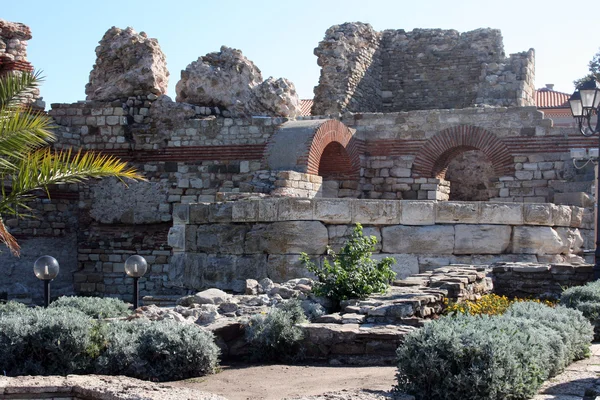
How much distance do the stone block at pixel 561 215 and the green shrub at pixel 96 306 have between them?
5.83 metres

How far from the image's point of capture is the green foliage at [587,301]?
7.22 metres

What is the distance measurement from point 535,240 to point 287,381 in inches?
239

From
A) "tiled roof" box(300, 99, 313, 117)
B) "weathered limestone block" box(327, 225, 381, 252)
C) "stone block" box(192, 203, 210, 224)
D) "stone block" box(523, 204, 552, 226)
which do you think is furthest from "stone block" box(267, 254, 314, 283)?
"tiled roof" box(300, 99, 313, 117)

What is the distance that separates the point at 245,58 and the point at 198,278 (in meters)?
6.79

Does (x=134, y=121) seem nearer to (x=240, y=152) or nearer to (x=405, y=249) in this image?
(x=240, y=152)

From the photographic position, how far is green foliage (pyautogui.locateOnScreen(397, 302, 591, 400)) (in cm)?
452

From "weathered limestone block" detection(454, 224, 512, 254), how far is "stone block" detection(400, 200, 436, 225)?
427 millimetres

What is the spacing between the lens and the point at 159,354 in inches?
226

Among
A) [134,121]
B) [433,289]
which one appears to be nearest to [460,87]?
[134,121]

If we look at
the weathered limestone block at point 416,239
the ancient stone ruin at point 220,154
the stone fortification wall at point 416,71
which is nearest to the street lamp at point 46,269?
the weathered limestone block at point 416,239

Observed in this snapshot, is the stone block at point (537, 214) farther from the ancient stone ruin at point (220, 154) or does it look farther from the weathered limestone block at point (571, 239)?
the ancient stone ruin at point (220, 154)

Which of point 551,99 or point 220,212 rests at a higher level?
point 551,99

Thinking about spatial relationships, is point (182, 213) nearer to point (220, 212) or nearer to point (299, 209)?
point (220, 212)

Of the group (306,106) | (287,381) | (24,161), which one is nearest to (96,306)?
(24,161)
